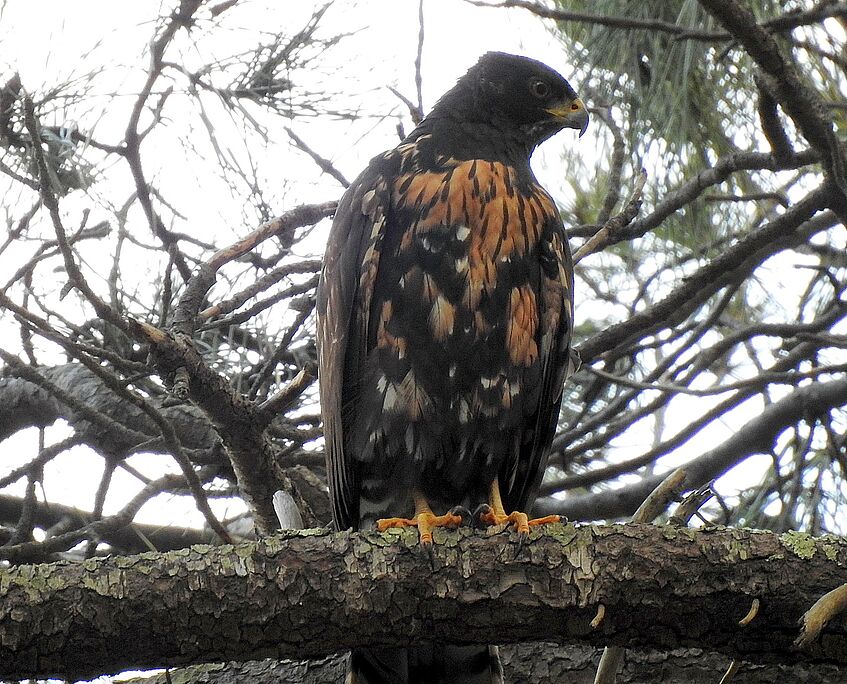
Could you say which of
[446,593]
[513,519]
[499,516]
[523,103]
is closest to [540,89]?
[523,103]

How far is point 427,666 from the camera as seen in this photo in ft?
11.5

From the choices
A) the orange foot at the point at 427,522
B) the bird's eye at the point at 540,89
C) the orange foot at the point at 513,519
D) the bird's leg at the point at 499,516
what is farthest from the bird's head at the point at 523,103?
the orange foot at the point at 427,522

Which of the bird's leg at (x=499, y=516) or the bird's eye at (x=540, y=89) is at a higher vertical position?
the bird's eye at (x=540, y=89)

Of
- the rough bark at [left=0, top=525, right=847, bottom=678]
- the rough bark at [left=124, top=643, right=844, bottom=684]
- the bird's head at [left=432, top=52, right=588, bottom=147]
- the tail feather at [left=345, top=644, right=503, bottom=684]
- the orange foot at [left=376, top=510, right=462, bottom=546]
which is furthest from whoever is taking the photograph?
the bird's head at [left=432, top=52, right=588, bottom=147]

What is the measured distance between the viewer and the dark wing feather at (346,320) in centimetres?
377

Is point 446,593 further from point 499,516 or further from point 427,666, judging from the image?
point 499,516

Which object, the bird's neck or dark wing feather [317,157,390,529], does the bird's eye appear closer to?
the bird's neck

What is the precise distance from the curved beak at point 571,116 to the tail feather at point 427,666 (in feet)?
6.95

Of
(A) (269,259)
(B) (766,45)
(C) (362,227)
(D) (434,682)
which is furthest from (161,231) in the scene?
(B) (766,45)

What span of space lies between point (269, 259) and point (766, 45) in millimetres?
2011

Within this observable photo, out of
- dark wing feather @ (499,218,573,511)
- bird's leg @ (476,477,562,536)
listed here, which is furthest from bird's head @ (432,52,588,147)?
bird's leg @ (476,477,562,536)

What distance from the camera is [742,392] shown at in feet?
15.9

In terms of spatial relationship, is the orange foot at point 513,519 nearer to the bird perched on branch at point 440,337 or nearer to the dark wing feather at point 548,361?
the bird perched on branch at point 440,337

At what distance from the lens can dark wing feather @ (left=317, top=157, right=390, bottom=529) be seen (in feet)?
12.4
